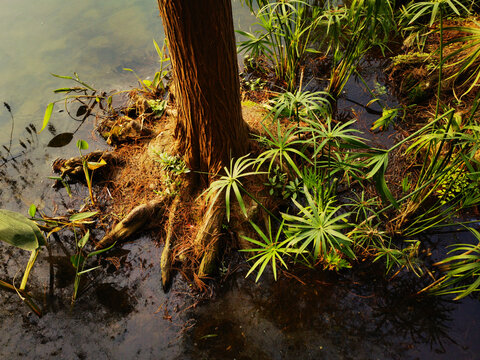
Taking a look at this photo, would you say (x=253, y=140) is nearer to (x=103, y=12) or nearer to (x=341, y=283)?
(x=341, y=283)

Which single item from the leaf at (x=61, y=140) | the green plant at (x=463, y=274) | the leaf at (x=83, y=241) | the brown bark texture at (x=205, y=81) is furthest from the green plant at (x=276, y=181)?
the leaf at (x=61, y=140)

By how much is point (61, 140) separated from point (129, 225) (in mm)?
1288

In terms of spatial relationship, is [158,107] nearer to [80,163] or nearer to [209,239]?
[80,163]

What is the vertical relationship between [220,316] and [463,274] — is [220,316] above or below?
below

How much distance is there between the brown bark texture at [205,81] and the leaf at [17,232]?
1.06 meters

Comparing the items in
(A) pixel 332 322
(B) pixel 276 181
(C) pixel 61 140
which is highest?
(C) pixel 61 140

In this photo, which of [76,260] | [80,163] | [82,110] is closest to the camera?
[76,260]

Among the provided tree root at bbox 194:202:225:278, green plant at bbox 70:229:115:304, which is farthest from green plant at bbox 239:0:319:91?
green plant at bbox 70:229:115:304

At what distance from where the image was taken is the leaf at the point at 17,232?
1717 millimetres

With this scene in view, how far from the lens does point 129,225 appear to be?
223 cm

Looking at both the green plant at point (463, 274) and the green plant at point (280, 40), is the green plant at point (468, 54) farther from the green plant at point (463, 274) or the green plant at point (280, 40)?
the green plant at point (280, 40)

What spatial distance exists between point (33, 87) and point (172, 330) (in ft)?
9.57

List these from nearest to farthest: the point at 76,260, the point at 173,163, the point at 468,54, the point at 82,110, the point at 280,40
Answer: the point at 76,260, the point at 173,163, the point at 468,54, the point at 280,40, the point at 82,110

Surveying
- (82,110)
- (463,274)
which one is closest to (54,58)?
(82,110)
